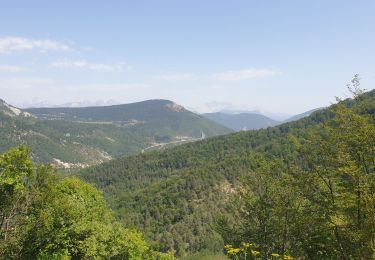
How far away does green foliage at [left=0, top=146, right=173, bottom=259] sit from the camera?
3050 centimetres

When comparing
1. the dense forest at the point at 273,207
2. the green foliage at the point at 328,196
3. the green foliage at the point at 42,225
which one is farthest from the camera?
the green foliage at the point at 42,225

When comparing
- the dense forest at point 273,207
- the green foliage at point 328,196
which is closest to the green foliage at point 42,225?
the dense forest at point 273,207

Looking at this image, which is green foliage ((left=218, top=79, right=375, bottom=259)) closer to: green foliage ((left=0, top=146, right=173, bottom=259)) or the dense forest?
the dense forest

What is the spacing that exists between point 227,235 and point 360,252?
747 inches

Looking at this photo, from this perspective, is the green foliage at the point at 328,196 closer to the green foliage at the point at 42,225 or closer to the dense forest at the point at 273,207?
the dense forest at the point at 273,207

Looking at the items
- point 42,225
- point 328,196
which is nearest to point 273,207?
point 328,196

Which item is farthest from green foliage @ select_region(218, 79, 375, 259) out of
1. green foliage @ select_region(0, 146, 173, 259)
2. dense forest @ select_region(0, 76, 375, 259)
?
green foliage @ select_region(0, 146, 173, 259)

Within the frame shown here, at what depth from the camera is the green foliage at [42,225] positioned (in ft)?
100

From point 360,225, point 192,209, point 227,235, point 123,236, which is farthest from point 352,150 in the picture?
point 192,209

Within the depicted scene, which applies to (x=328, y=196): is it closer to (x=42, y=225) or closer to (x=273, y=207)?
(x=273, y=207)

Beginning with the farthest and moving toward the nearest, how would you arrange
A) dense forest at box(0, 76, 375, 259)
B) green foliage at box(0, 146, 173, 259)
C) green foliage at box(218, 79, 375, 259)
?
1. green foliage at box(0, 146, 173, 259)
2. dense forest at box(0, 76, 375, 259)
3. green foliage at box(218, 79, 375, 259)

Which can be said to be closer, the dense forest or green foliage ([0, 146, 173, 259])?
the dense forest

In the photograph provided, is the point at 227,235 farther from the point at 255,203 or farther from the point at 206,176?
the point at 206,176

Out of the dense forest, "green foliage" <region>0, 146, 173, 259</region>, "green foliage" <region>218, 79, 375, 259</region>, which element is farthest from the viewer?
"green foliage" <region>0, 146, 173, 259</region>
